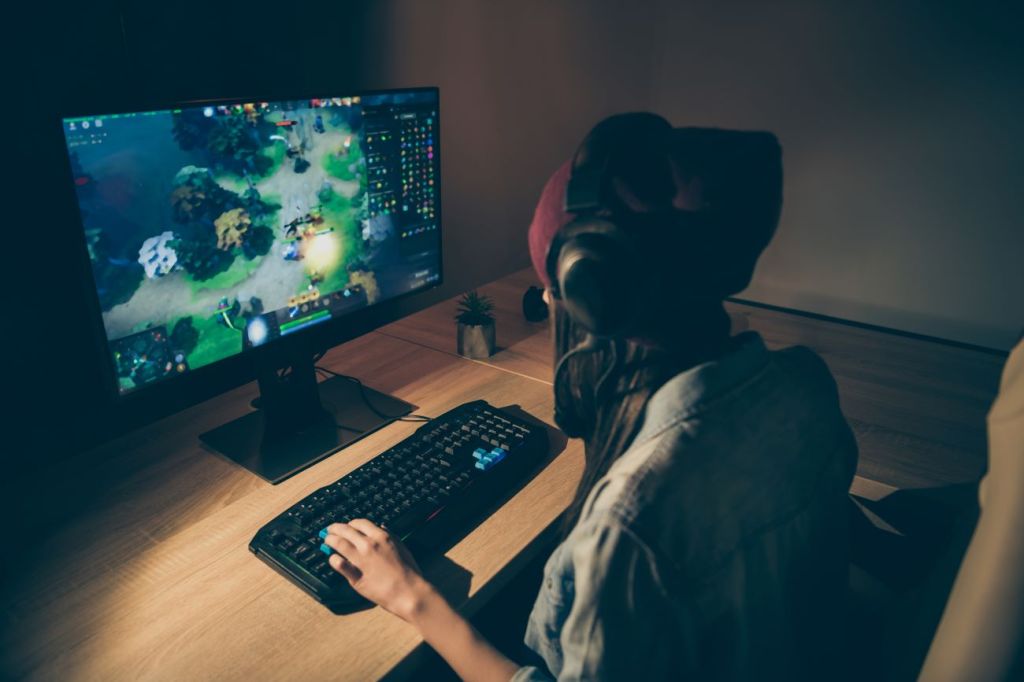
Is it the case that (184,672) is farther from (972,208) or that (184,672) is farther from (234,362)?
(972,208)

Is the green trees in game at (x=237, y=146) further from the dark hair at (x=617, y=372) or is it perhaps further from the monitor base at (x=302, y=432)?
the dark hair at (x=617, y=372)

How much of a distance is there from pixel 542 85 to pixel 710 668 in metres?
1.67

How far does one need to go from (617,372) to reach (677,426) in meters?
0.10

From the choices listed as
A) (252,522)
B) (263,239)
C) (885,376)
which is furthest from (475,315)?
(885,376)

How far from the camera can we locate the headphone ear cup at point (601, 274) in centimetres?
55

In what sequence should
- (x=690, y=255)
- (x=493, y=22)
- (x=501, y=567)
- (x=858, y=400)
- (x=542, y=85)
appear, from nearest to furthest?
(x=690, y=255) → (x=501, y=567) → (x=858, y=400) → (x=493, y=22) → (x=542, y=85)

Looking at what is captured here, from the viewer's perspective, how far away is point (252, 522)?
2.82 feet

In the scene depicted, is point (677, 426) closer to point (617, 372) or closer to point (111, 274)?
point (617, 372)

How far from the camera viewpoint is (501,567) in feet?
2.59

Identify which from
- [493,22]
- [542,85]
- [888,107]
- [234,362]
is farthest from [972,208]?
[234,362]

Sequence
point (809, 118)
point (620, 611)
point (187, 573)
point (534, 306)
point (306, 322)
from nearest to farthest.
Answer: point (620, 611)
point (187, 573)
point (306, 322)
point (534, 306)
point (809, 118)

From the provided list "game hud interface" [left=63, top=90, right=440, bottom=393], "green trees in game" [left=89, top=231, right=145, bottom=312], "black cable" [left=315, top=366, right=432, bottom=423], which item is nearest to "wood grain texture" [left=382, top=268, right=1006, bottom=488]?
"black cable" [left=315, top=366, right=432, bottom=423]

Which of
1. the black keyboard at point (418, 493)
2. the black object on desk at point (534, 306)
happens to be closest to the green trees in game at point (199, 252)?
the black keyboard at point (418, 493)

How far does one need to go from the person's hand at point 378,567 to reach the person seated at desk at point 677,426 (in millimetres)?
65
